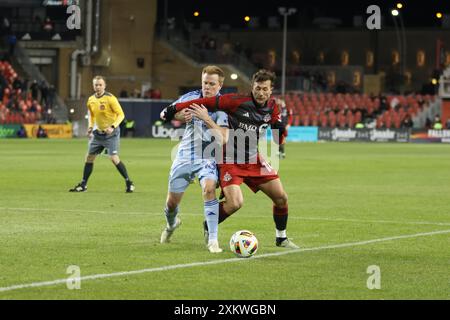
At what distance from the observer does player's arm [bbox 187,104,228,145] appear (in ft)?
42.7

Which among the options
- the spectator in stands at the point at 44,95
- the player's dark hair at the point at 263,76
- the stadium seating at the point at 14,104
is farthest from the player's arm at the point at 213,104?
the spectator in stands at the point at 44,95

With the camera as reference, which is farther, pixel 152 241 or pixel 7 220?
pixel 7 220

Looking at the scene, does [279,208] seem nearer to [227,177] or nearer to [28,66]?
[227,177]

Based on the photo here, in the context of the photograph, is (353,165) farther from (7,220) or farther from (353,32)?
(353,32)

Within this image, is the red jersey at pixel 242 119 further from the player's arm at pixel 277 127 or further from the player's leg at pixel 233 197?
the player's leg at pixel 233 197

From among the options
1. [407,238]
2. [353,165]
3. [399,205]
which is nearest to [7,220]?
[407,238]

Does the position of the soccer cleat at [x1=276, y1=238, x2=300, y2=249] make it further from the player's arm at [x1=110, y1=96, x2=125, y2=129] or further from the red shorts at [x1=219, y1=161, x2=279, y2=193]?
the player's arm at [x1=110, y1=96, x2=125, y2=129]

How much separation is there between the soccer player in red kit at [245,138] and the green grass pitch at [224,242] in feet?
2.36

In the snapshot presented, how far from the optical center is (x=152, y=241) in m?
14.0

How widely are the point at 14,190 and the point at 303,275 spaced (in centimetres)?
1236

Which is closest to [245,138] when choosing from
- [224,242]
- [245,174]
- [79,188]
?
[245,174]

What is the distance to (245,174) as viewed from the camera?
1328 centimetres

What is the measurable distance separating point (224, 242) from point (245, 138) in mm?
1439
